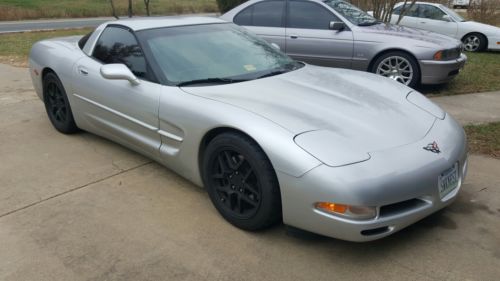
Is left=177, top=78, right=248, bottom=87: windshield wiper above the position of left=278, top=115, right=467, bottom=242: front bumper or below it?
above

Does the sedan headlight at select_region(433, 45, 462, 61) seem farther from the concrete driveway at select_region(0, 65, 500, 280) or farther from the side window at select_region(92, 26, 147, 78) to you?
the side window at select_region(92, 26, 147, 78)

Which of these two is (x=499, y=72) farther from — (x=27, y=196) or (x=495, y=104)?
(x=27, y=196)

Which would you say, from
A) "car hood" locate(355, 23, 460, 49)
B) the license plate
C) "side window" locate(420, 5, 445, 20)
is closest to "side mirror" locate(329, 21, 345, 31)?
"car hood" locate(355, 23, 460, 49)

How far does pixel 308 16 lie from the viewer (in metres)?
7.17

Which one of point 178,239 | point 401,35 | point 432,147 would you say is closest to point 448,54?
point 401,35

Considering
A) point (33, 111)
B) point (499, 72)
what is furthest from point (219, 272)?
point (499, 72)

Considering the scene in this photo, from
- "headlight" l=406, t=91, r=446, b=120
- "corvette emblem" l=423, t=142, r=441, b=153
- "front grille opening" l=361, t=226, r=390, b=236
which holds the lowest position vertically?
"front grille opening" l=361, t=226, r=390, b=236

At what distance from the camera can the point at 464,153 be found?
3094 millimetres

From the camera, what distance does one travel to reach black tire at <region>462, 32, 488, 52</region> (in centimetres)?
1143

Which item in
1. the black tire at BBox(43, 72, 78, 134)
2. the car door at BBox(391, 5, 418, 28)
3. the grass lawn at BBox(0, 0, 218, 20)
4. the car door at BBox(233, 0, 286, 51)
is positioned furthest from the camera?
the grass lawn at BBox(0, 0, 218, 20)

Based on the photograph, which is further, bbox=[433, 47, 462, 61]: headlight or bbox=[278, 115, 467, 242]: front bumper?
bbox=[433, 47, 462, 61]: headlight

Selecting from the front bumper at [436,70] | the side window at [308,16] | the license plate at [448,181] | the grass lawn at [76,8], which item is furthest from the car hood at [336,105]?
the grass lawn at [76,8]

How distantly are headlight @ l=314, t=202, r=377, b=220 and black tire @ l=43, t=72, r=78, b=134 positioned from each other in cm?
322

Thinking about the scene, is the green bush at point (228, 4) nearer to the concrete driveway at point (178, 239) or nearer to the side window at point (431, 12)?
the side window at point (431, 12)
